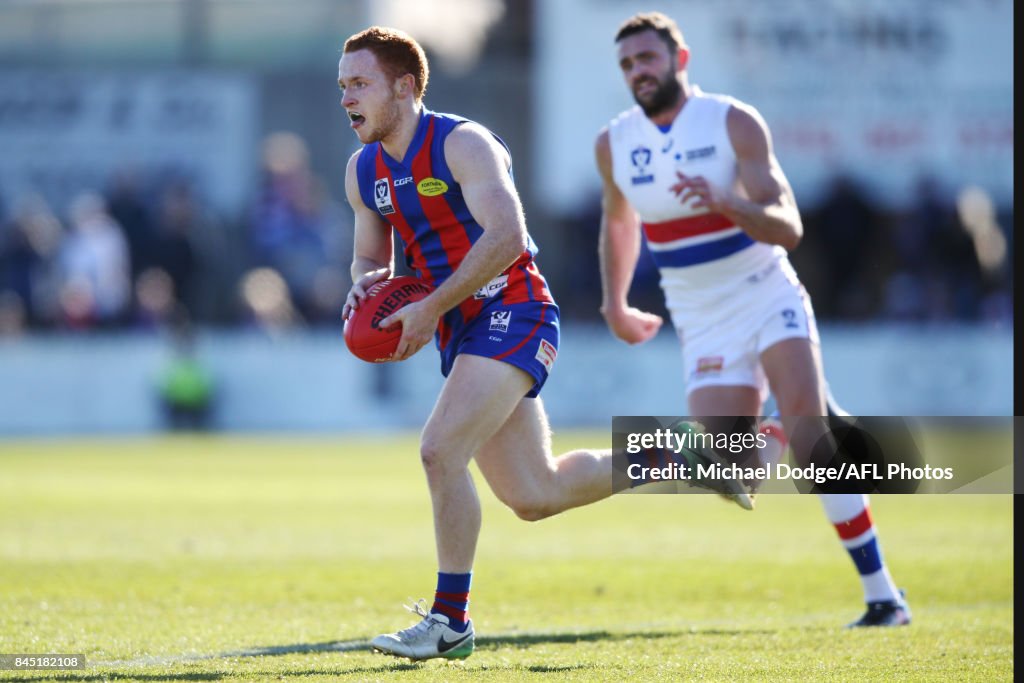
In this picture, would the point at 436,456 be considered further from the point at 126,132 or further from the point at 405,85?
the point at 126,132

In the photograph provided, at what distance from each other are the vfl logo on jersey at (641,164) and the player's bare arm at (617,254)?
0.63 feet

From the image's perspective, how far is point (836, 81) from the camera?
83.3 ft

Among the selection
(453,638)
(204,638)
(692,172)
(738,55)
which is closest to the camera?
(453,638)

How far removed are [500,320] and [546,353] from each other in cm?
22

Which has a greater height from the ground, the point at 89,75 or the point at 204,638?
the point at 89,75

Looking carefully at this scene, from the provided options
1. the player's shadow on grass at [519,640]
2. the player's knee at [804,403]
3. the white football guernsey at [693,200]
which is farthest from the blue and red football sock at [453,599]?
the white football guernsey at [693,200]

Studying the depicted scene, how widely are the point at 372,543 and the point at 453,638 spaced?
14.6 feet

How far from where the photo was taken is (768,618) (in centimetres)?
768

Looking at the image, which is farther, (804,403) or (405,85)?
(804,403)

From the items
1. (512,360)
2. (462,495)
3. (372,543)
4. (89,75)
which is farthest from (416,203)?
(89,75)

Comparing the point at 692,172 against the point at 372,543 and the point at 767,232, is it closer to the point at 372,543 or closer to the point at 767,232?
the point at 767,232

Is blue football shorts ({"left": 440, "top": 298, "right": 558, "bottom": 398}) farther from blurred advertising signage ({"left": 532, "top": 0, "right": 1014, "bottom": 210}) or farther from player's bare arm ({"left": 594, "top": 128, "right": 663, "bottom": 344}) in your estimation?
blurred advertising signage ({"left": 532, "top": 0, "right": 1014, "bottom": 210})

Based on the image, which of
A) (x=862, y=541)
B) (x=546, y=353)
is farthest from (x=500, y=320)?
(x=862, y=541)

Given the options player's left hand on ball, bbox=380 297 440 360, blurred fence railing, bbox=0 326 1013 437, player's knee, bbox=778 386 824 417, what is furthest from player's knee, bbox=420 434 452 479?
blurred fence railing, bbox=0 326 1013 437
